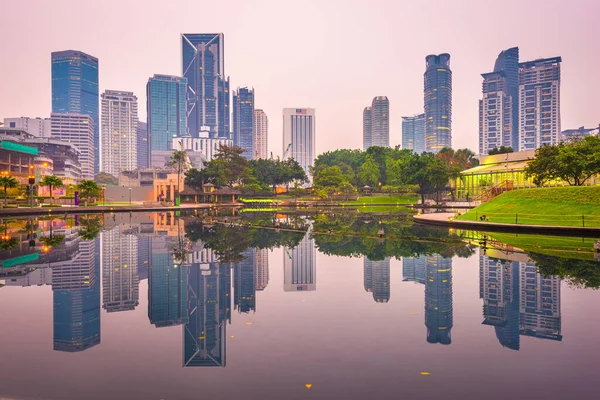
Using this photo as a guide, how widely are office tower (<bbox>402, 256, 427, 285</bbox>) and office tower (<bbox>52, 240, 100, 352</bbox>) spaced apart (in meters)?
10.5

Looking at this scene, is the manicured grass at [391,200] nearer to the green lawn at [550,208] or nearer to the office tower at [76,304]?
the green lawn at [550,208]

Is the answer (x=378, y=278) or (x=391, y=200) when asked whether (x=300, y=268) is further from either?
(x=391, y=200)

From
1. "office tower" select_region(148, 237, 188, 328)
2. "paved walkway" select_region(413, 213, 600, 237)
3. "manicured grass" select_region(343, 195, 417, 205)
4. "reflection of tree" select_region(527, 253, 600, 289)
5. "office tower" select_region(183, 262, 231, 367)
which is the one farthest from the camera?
"manicured grass" select_region(343, 195, 417, 205)

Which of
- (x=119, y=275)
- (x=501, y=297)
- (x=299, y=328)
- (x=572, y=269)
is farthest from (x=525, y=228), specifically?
(x=119, y=275)

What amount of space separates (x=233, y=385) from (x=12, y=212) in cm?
6750

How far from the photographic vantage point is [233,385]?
7.25 meters

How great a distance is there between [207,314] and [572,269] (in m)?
14.7

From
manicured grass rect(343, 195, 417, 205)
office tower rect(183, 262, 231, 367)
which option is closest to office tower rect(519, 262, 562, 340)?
office tower rect(183, 262, 231, 367)

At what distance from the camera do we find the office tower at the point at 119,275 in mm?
13078

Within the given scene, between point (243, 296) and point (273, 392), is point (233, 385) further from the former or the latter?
point (243, 296)

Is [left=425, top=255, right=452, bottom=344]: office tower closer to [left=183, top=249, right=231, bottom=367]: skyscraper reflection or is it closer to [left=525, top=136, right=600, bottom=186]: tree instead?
[left=183, top=249, right=231, bottom=367]: skyscraper reflection

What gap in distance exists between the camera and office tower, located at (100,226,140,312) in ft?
42.9

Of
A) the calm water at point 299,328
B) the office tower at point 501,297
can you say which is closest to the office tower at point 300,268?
the calm water at point 299,328

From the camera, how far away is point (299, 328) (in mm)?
10188
